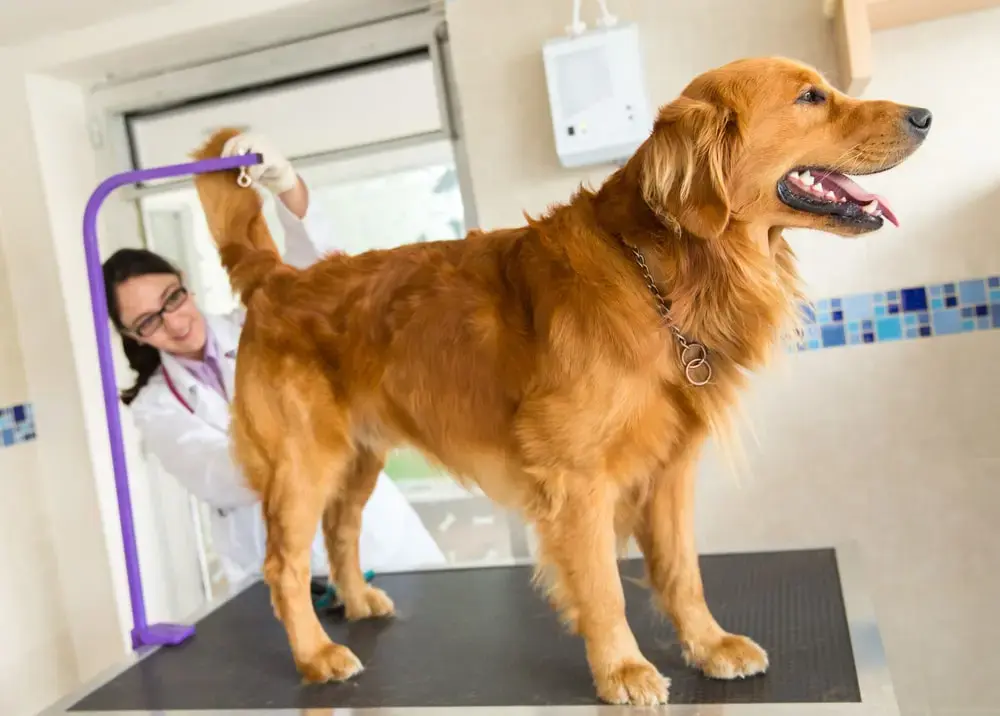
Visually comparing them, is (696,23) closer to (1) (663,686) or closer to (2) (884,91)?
(2) (884,91)

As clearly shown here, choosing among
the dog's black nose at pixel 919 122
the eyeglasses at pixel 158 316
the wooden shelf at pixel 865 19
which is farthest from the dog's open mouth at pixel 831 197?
the eyeglasses at pixel 158 316

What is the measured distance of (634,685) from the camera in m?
1.27

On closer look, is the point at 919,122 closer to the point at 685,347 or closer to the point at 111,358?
the point at 685,347

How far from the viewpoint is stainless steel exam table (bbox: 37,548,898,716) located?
1.29 meters

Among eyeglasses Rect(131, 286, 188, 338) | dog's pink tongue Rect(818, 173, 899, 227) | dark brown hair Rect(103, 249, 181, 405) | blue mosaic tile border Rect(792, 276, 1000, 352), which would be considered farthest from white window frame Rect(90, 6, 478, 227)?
dog's pink tongue Rect(818, 173, 899, 227)

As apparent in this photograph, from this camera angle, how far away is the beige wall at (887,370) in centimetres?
198

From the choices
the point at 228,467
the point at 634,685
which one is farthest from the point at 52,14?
the point at 634,685

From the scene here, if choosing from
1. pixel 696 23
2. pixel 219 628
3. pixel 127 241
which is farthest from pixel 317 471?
pixel 127 241

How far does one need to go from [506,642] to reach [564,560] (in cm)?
38

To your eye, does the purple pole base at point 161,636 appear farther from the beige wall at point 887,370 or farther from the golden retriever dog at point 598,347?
the beige wall at point 887,370

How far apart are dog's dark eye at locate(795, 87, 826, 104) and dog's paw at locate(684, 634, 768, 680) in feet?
2.75

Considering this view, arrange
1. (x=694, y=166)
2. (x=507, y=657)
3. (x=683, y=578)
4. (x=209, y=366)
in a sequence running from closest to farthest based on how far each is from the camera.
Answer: (x=694, y=166), (x=683, y=578), (x=507, y=657), (x=209, y=366)

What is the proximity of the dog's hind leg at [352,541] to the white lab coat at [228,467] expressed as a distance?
0.31 meters

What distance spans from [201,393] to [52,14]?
1.22 meters
